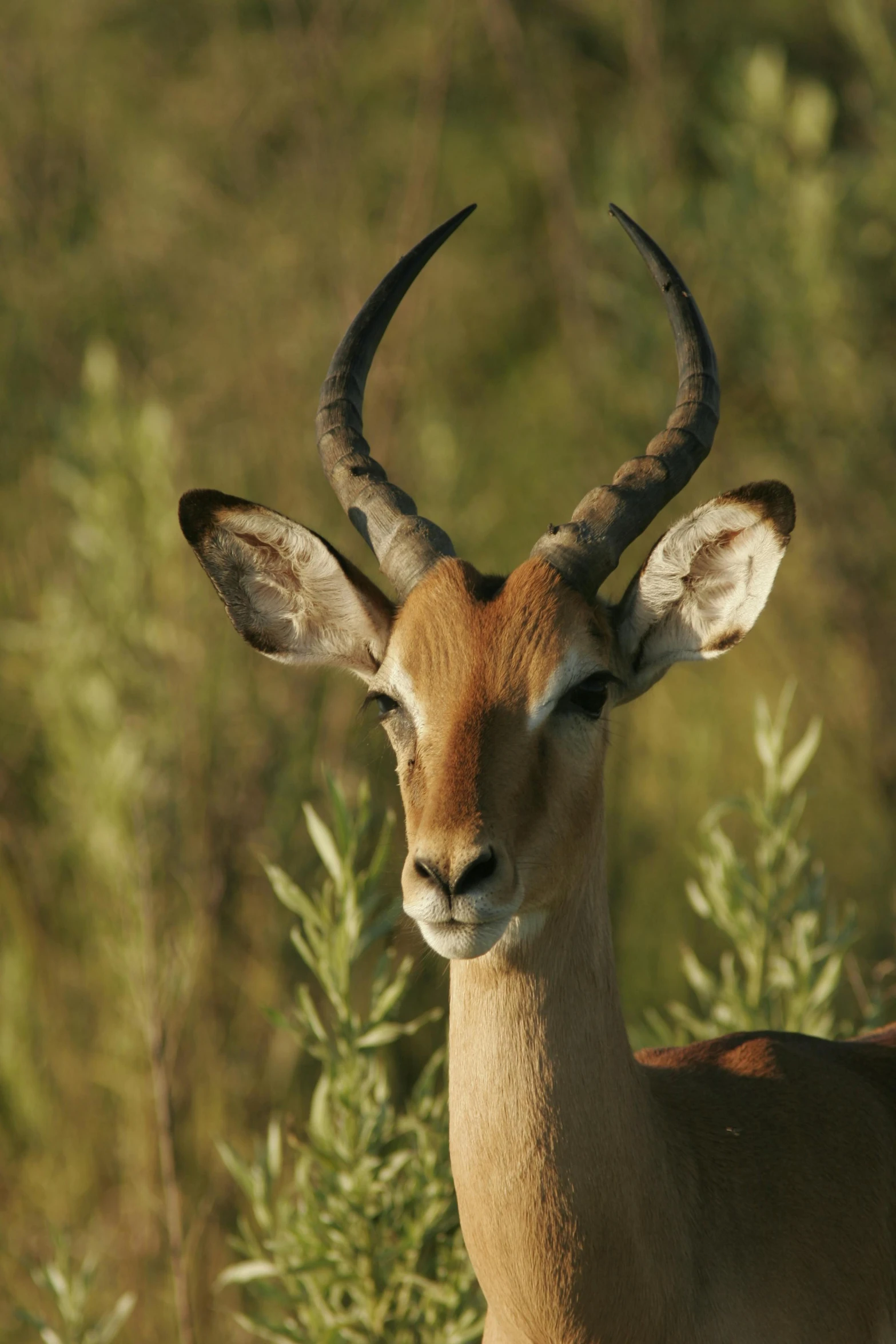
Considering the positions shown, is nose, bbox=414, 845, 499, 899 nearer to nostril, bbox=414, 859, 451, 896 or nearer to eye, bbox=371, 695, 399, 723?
nostril, bbox=414, 859, 451, 896

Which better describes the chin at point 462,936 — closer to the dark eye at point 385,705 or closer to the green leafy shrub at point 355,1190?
the dark eye at point 385,705

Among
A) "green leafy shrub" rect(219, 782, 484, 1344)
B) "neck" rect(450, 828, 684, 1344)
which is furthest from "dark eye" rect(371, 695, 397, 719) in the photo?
"neck" rect(450, 828, 684, 1344)

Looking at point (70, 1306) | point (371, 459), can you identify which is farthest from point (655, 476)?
point (70, 1306)

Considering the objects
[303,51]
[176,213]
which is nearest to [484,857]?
[303,51]

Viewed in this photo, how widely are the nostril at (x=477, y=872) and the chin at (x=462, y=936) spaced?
7 centimetres

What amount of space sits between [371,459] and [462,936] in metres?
1.39

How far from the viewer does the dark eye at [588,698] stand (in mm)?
3303

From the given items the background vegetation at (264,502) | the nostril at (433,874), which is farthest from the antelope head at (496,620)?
the background vegetation at (264,502)

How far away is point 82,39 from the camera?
45.1ft

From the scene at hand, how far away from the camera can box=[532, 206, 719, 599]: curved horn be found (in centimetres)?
351

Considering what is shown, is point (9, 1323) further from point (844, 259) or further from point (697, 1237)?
point (844, 259)

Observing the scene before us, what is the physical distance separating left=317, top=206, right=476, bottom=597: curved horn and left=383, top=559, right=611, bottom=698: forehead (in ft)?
0.42

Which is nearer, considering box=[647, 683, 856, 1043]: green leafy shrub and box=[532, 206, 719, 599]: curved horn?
box=[532, 206, 719, 599]: curved horn

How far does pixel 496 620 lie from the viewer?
332cm
